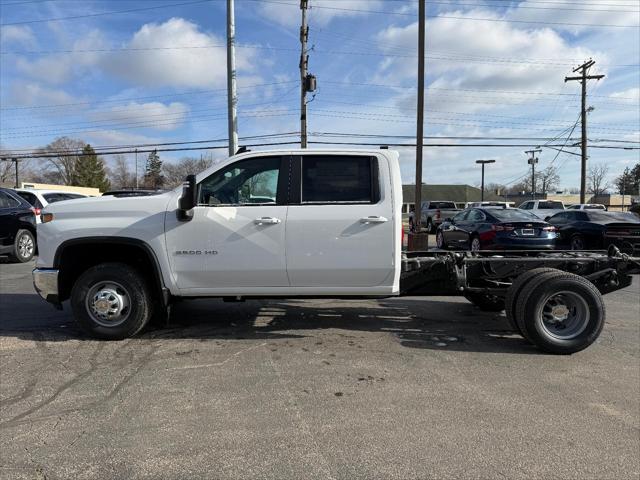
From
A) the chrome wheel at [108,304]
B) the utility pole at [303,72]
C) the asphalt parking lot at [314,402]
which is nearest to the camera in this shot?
the asphalt parking lot at [314,402]

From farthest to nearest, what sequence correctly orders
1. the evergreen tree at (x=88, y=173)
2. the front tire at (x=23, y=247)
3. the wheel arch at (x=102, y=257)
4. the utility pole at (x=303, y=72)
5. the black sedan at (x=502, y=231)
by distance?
the evergreen tree at (x=88, y=173) < the utility pole at (x=303, y=72) < the black sedan at (x=502, y=231) < the front tire at (x=23, y=247) < the wheel arch at (x=102, y=257)

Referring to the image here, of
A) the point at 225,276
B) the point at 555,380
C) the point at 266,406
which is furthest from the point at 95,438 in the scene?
the point at 555,380

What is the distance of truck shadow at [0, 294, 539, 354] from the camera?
5602 millimetres

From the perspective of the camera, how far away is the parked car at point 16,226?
37.0ft

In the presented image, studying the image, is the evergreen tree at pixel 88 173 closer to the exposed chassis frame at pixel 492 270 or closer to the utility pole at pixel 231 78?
the utility pole at pixel 231 78

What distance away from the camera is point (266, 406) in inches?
150

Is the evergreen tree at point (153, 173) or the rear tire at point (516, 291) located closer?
the rear tire at point (516, 291)

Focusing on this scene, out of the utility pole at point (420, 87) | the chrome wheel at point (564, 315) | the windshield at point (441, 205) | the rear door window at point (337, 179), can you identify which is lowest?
the chrome wheel at point (564, 315)

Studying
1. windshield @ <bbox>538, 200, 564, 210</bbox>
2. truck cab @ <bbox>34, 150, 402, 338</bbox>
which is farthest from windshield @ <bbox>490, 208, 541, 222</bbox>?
windshield @ <bbox>538, 200, 564, 210</bbox>

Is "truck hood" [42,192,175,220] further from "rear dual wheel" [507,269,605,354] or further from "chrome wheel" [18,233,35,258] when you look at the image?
"chrome wheel" [18,233,35,258]

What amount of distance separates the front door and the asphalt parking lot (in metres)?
0.73

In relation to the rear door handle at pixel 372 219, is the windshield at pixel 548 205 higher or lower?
higher

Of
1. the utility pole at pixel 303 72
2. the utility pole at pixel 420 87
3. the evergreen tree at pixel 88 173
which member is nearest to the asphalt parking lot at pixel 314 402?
the utility pole at pixel 420 87

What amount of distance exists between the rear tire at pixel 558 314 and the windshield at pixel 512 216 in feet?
27.5
